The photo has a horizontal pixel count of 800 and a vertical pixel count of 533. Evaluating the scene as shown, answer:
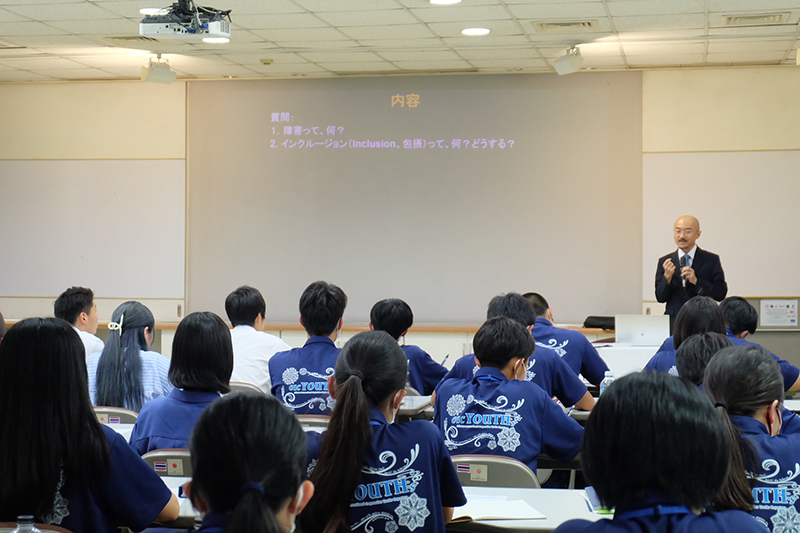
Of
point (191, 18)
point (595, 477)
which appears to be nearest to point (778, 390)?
point (595, 477)

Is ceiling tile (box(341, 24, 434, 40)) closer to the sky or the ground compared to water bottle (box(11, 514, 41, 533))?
closer to the sky

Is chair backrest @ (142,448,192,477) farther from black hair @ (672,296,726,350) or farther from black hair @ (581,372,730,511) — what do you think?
black hair @ (672,296,726,350)

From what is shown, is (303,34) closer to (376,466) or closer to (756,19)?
(756,19)

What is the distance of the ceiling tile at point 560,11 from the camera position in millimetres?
5184

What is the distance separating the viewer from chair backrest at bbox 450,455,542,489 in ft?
7.75

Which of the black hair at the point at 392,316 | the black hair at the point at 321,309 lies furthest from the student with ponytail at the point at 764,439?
the black hair at the point at 392,316

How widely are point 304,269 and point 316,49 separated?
215cm

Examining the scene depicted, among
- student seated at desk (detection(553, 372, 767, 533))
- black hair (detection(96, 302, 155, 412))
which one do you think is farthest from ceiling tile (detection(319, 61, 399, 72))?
student seated at desk (detection(553, 372, 767, 533))

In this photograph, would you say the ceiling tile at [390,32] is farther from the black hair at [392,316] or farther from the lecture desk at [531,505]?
the lecture desk at [531,505]

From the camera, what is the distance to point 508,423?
8.68ft

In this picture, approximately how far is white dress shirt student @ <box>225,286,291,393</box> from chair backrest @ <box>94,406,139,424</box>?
89 cm

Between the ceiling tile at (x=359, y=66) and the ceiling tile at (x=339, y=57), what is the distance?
118 millimetres

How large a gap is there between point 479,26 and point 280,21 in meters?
1.48

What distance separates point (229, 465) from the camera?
1.15 metres
